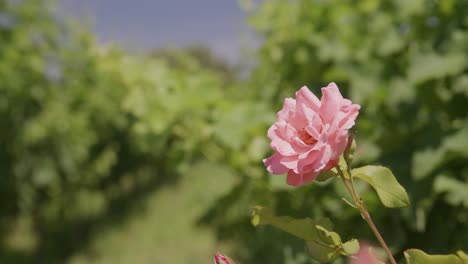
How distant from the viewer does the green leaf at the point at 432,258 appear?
63 cm

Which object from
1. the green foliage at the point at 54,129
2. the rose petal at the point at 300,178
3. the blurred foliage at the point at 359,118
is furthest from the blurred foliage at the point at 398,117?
the green foliage at the point at 54,129

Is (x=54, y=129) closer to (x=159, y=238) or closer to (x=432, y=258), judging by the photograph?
(x=159, y=238)

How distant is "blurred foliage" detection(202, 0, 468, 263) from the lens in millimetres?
1613

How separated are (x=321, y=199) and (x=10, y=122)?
14.7 feet

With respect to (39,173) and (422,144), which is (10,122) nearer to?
(39,173)

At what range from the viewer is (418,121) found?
1838mm

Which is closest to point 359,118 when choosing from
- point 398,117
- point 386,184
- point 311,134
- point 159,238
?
point 398,117

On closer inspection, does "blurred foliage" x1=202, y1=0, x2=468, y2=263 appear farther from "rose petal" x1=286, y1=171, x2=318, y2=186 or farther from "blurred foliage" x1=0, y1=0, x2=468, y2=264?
"rose petal" x1=286, y1=171, x2=318, y2=186

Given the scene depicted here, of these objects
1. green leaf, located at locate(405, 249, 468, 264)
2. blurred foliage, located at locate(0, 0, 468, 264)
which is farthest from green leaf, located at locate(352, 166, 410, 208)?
blurred foliage, located at locate(0, 0, 468, 264)

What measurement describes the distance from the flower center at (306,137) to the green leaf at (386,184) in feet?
0.32

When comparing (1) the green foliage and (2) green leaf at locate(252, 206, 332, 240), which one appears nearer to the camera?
(2) green leaf at locate(252, 206, 332, 240)

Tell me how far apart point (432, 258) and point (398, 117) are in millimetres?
1334

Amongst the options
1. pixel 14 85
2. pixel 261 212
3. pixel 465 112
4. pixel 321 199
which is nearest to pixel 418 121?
pixel 465 112

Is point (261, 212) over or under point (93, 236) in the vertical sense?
over
